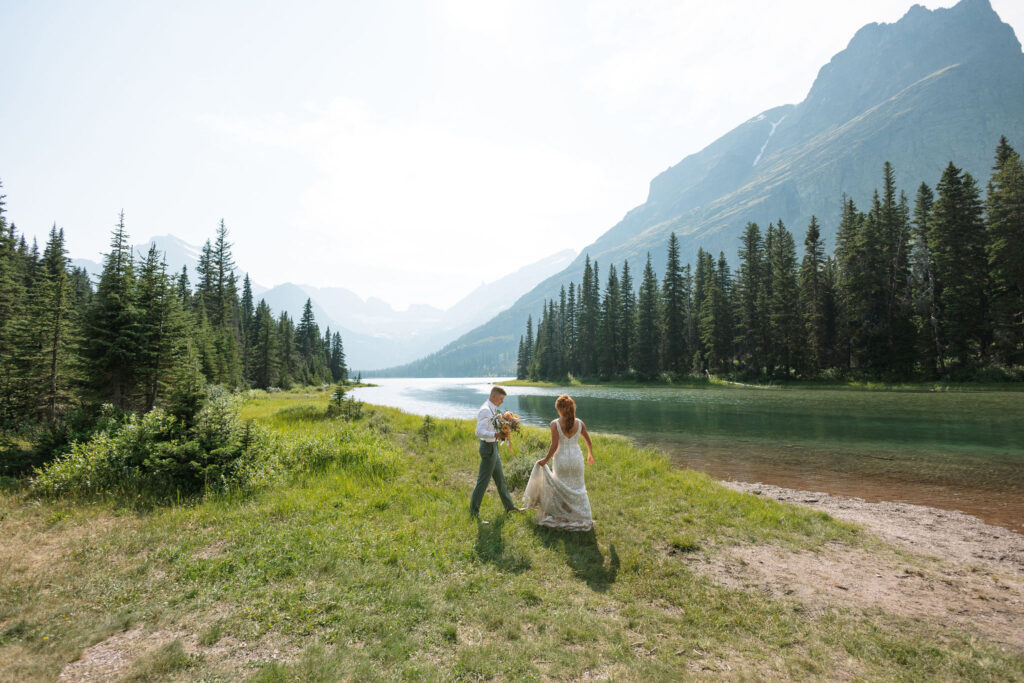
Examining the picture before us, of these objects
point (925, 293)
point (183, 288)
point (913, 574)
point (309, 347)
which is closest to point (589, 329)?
point (925, 293)

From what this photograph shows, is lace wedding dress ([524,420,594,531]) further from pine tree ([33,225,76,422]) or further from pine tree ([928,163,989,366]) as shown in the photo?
pine tree ([928,163,989,366])

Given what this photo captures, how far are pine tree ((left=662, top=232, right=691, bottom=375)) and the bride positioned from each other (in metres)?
72.9

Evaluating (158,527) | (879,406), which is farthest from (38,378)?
(879,406)

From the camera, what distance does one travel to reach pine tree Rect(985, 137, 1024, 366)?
1638 inches

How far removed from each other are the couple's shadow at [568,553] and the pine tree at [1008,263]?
191ft

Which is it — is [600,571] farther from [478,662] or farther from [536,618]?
[478,662]

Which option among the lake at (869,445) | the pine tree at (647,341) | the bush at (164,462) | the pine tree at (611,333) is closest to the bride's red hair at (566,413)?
the bush at (164,462)

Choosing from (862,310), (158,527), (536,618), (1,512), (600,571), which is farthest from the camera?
(862,310)

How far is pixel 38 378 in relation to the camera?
857 inches

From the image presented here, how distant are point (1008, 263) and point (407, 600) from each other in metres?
63.2

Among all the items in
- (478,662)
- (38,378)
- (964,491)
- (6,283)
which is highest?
(6,283)

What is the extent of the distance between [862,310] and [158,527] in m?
67.1

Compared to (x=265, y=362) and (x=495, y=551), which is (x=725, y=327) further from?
(x=265, y=362)

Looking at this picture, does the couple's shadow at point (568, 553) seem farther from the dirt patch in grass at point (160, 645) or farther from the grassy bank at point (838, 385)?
the grassy bank at point (838, 385)
